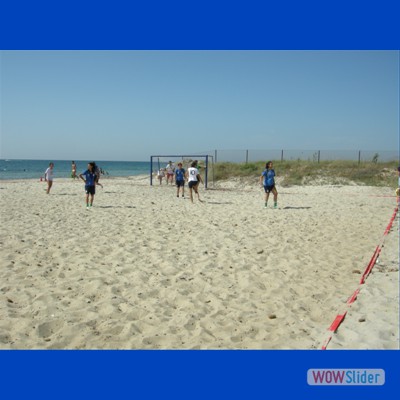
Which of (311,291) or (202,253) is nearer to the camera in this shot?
(311,291)

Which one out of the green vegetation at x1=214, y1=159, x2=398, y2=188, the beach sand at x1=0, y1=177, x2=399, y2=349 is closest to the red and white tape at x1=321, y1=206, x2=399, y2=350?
the beach sand at x1=0, y1=177, x2=399, y2=349

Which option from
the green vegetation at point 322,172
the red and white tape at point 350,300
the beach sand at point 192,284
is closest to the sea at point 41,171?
the green vegetation at point 322,172

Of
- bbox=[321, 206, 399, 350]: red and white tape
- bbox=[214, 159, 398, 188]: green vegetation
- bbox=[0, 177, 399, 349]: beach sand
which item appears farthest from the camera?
bbox=[214, 159, 398, 188]: green vegetation

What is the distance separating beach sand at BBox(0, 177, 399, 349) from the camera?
3.67m

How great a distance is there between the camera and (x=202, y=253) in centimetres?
648

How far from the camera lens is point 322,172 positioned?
2583cm

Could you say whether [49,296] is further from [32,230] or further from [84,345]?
[32,230]

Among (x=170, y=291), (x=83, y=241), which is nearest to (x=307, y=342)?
(x=170, y=291)

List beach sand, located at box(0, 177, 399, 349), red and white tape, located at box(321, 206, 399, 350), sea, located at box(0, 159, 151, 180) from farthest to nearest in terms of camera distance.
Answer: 1. sea, located at box(0, 159, 151, 180)
2. beach sand, located at box(0, 177, 399, 349)
3. red and white tape, located at box(321, 206, 399, 350)

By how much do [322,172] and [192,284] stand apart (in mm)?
22824

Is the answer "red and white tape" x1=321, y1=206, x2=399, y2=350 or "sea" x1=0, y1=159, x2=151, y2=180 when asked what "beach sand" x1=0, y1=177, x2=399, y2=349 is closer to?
"red and white tape" x1=321, y1=206, x2=399, y2=350

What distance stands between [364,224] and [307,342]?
6.52 m

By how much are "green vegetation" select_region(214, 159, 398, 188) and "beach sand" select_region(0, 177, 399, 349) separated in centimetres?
1575

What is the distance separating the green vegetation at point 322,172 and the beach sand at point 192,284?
51.7 ft
